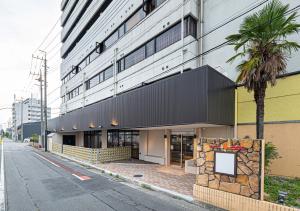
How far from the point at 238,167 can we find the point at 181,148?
28.8ft

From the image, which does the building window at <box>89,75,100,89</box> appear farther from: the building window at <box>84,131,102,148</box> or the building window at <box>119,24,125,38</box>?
the building window at <box>119,24,125,38</box>

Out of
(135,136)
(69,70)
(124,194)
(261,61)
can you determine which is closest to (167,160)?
(135,136)

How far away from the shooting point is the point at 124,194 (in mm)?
10375

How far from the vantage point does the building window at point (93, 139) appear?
99.5ft

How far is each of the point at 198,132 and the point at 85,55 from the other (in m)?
26.2

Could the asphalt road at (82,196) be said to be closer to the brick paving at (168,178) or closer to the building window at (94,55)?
the brick paving at (168,178)

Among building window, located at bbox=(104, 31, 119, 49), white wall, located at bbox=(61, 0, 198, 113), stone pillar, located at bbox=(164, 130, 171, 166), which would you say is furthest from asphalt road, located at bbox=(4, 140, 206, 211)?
building window, located at bbox=(104, 31, 119, 49)

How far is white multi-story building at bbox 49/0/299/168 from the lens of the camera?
454 inches

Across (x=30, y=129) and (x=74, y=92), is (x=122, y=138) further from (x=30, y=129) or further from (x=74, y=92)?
(x=30, y=129)

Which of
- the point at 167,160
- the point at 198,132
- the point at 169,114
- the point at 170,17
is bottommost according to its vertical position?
the point at 167,160

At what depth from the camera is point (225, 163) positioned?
27.7 feet

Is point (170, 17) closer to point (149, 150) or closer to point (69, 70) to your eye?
point (149, 150)

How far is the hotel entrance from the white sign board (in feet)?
23.6

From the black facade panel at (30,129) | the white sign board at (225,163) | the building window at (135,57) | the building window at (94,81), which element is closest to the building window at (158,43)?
the building window at (135,57)
